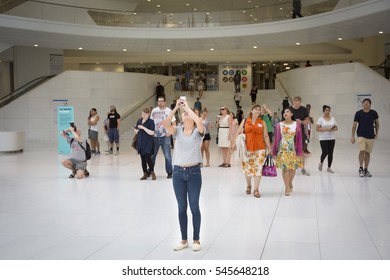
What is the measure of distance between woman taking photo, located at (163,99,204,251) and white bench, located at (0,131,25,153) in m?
15.8

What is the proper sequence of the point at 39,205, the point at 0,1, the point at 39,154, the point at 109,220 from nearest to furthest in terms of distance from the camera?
the point at 109,220 → the point at 39,205 → the point at 39,154 → the point at 0,1

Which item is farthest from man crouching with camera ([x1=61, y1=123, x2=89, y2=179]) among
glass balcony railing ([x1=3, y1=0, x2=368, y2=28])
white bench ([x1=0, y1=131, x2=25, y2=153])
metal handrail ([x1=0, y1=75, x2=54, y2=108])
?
metal handrail ([x1=0, y1=75, x2=54, y2=108])

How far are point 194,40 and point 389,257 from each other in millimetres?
26374

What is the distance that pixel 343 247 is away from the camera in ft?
20.6

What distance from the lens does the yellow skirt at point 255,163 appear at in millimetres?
9922

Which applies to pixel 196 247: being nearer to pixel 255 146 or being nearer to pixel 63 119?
pixel 255 146

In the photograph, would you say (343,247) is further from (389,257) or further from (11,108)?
(11,108)

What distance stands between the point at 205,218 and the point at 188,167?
2110mm

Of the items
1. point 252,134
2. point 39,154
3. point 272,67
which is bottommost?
point 39,154

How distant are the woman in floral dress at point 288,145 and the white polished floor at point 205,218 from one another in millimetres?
654

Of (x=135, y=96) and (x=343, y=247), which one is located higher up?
(x=135, y=96)

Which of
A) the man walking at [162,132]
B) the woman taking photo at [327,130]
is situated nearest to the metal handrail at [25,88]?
the man walking at [162,132]

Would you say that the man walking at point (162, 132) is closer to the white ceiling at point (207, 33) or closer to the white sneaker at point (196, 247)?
the white sneaker at point (196, 247)
